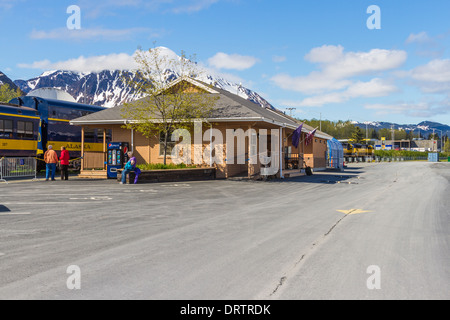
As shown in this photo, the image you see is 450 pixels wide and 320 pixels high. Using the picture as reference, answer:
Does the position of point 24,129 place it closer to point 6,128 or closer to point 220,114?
point 6,128

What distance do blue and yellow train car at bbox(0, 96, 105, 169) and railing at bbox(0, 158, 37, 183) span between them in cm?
195

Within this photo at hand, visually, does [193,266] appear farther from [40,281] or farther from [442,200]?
[442,200]

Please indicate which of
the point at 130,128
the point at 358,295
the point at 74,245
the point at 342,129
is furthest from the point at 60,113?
the point at 342,129

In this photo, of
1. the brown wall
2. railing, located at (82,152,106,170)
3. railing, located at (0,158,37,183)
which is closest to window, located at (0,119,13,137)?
railing, located at (0,158,37,183)

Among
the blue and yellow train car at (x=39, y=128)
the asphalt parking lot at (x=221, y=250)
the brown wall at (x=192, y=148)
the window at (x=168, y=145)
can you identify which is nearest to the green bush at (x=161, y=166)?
the brown wall at (x=192, y=148)

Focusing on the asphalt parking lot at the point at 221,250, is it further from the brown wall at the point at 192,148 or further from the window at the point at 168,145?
the window at the point at 168,145

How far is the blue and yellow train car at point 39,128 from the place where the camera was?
Answer: 2272 centimetres

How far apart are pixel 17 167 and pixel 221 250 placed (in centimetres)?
1884

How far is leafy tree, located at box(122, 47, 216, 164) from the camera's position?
2098 cm

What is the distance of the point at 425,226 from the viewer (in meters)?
8.36

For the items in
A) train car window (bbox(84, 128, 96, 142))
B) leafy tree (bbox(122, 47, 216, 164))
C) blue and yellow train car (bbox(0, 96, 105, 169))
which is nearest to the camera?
leafy tree (bbox(122, 47, 216, 164))

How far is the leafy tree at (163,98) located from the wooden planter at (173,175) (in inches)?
73.9

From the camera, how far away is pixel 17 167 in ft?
68.7
